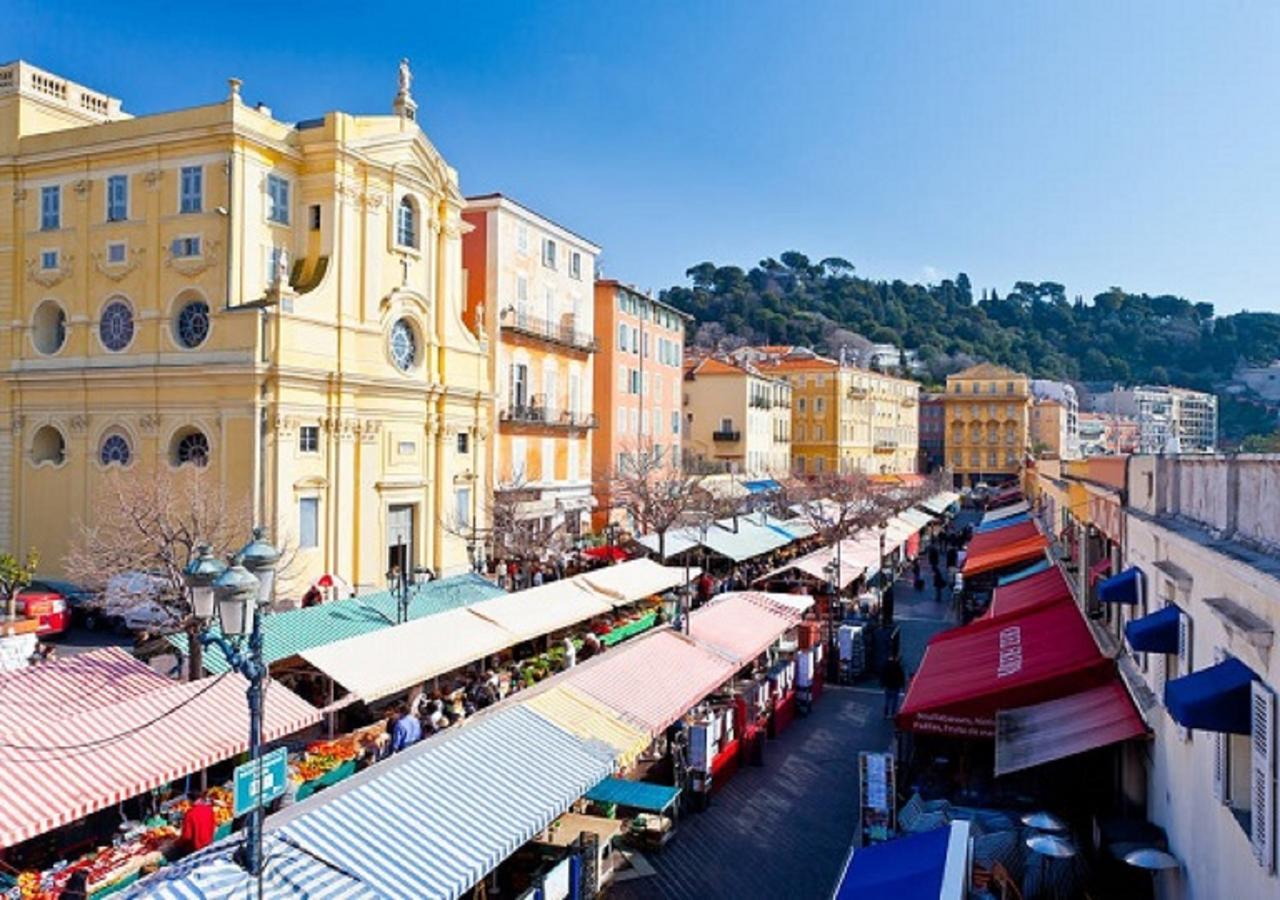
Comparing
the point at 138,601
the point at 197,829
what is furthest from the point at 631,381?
the point at 197,829

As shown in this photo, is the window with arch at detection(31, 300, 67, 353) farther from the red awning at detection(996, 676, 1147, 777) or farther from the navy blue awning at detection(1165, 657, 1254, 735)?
the navy blue awning at detection(1165, 657, 1254, 735)

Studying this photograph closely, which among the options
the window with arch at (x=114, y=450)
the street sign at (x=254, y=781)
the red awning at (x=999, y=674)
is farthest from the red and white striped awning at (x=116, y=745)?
the window with arch at (x=114, y=450)

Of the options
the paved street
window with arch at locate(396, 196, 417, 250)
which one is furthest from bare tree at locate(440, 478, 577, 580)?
the paved street

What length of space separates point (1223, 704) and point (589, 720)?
836cm

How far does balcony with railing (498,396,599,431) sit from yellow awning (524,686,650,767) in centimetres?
2708

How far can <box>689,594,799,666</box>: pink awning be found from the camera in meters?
18.9

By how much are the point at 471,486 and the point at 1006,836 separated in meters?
27.9

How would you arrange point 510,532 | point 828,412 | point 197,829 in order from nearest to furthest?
point 197,829, point 510,532, point 828,412

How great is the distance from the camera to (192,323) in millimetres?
30078

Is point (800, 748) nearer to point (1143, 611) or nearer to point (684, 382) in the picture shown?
point (1143, 611)

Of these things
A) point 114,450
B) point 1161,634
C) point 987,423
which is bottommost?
point 1161,634

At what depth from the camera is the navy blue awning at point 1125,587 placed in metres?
12.5

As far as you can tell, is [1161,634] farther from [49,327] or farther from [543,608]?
[49,327]

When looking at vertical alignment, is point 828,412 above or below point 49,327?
below
